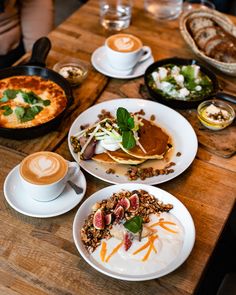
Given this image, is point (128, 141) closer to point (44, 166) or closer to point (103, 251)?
point (44, 166)

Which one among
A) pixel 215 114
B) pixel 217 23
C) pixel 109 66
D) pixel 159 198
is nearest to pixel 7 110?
pixel 109 66

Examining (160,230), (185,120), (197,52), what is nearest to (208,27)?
(197,52)

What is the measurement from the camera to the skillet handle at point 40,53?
6.00ft

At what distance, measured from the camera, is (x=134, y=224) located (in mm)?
1212

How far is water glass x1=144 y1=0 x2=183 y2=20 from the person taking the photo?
2.37 metres

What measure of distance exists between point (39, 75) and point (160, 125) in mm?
556

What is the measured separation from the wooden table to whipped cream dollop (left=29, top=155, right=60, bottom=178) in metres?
0.15

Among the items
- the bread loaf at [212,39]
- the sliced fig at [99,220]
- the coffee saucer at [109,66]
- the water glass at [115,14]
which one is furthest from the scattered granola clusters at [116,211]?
the water glass at [115,14]

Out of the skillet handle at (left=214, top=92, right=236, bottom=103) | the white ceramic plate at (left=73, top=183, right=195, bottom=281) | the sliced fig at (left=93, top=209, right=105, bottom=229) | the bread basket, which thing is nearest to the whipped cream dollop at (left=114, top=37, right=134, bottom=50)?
the bread basket

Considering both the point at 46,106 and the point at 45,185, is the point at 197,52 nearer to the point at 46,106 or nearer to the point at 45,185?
the point at 46,106

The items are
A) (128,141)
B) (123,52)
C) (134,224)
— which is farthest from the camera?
(123,52)

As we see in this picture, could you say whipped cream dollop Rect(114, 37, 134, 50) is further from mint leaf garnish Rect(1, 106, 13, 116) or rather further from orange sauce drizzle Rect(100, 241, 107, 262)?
orange sauce drizzle Rect(100, 241, 107, 262)

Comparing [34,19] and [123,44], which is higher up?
[123,44]

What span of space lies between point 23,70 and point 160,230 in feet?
3.06
